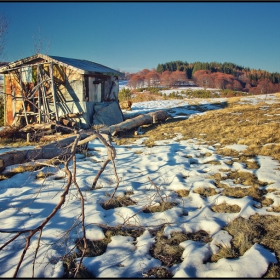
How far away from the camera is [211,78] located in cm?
6022

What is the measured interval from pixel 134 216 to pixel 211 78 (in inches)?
2471

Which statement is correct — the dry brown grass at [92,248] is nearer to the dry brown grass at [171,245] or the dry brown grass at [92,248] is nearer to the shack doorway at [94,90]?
the dry brown grass at [171,245]

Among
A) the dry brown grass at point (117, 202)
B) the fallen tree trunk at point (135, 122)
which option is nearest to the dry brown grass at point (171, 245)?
the dry brown grass at point (117, 202)

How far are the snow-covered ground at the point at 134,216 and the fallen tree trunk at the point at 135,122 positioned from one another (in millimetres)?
3539

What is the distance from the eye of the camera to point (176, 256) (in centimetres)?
266

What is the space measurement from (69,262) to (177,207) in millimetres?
1967

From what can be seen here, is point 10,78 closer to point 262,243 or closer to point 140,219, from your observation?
point 140,219

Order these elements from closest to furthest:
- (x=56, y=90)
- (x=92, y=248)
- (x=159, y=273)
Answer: (x=159, y=273) < (x=92, y=248) < (x=56, y=90)

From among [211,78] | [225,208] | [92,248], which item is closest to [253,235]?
[225,208]

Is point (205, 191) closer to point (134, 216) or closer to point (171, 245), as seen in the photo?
point (134, 216)

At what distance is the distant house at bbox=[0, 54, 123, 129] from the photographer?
11.3m

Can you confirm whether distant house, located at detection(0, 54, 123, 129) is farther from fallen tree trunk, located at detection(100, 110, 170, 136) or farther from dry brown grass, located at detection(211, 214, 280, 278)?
dry brown grass, located at detection(211, 214, 280, 278)

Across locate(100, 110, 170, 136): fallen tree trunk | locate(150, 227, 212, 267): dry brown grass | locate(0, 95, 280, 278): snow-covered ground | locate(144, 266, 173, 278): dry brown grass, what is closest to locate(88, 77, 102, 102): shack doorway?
locate(100, 110, 170, 136): fallen tree trunk

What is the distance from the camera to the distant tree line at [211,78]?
5878 cm
